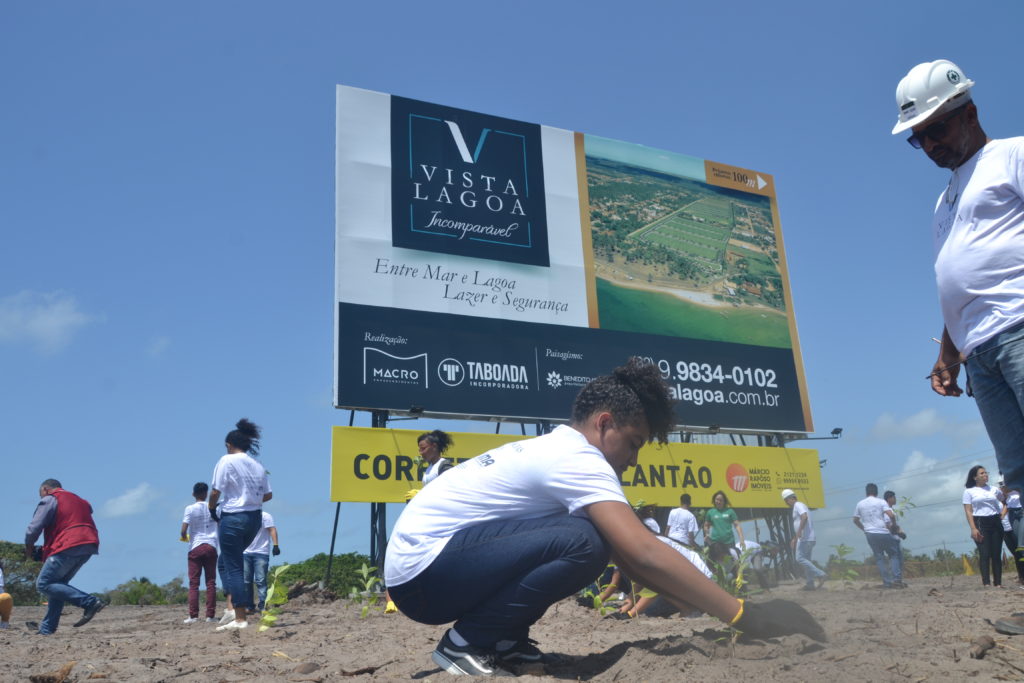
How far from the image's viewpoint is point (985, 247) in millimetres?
2650

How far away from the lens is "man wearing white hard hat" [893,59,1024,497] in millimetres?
2590

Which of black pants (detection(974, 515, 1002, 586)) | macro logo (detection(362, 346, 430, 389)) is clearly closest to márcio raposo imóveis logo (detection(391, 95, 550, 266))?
macro logo (detection(362, 346, 430, 389))

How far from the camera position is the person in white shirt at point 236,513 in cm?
559

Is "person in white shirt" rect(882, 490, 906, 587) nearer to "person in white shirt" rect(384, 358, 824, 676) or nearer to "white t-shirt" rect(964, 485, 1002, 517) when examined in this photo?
"white t-shirt" rect(964, 485, 1002, 517)

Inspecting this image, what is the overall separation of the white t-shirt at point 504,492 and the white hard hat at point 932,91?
61.4 inches

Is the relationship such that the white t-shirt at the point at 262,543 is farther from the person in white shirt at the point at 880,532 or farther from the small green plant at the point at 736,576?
the person in white shirt at the point at 880,532

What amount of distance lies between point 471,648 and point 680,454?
413 inches

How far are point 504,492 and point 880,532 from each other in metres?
8.74

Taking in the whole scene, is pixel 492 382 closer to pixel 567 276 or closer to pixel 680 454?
pixel 567 276

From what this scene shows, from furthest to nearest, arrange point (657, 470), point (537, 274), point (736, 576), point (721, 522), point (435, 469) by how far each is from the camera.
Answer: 1. point (657, 470)
2. point (537, 274)
3. point (721, 522)
4. point (435, 469)
5. point (736, 576)

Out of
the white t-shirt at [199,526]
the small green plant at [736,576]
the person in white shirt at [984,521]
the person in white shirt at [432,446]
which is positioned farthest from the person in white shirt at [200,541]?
the person in white shirt at [984,521]

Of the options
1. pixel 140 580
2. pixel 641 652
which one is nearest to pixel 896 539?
pixel 641 652

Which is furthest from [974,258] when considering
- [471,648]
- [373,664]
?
[373,664]

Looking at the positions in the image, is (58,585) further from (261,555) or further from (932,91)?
(932,91)
